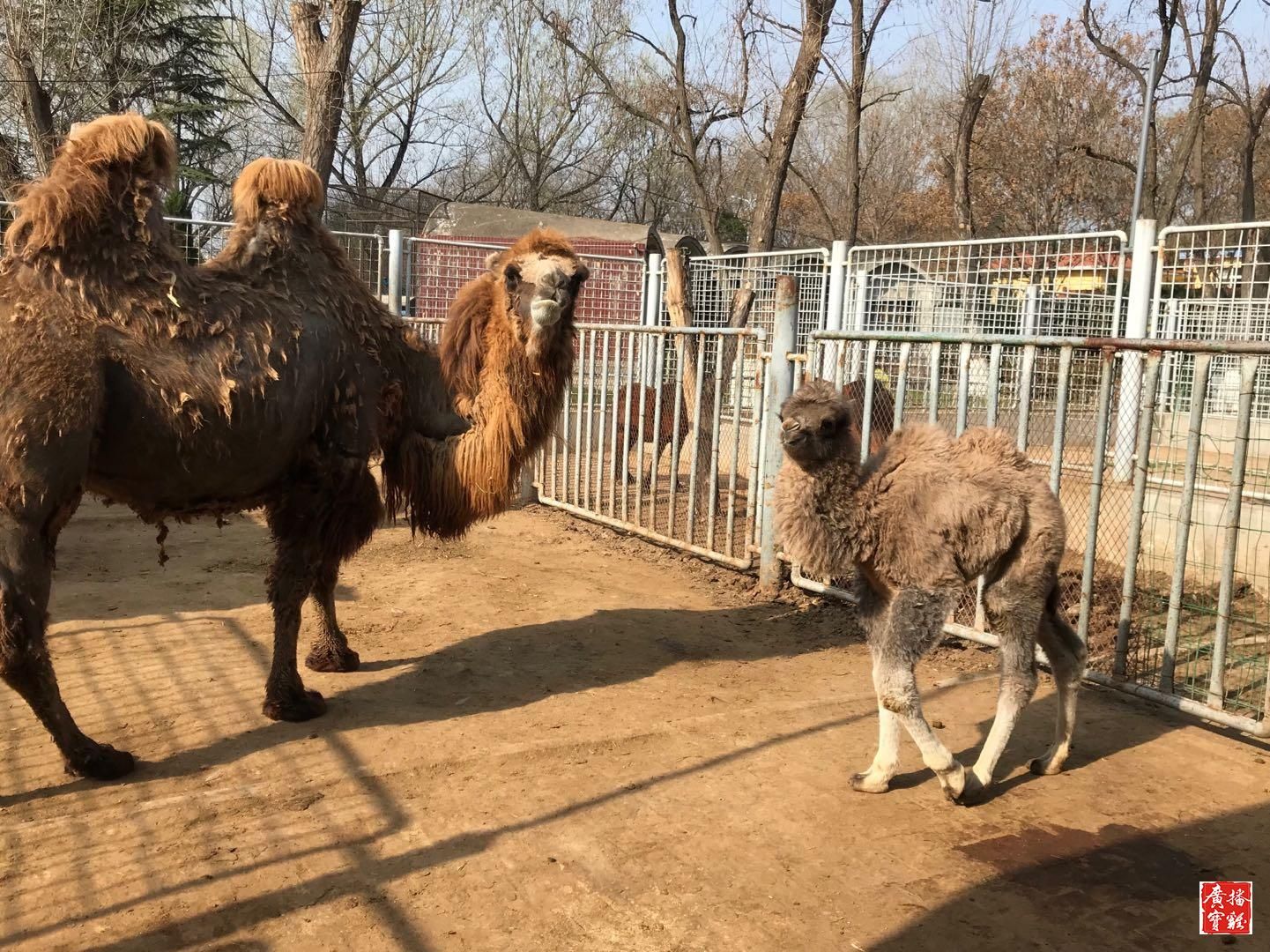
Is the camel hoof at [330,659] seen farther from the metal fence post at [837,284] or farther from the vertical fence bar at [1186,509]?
the metal fence post at [837,284]

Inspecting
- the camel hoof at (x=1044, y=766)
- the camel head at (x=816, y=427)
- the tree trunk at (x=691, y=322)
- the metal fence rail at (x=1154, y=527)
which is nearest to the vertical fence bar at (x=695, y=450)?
the metal fence rail at (x=1154, y=527)

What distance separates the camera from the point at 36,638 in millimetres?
3893

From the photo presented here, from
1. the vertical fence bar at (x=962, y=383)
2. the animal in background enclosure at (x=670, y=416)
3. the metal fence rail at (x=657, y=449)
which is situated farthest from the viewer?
the animal in background enclosure at (x=670, y=416)

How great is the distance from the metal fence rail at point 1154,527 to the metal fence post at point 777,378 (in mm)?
196

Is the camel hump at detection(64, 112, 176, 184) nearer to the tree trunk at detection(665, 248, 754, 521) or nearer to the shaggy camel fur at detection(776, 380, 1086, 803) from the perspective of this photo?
the shaggy camel fur at detection(776, 380, 1086, 803)

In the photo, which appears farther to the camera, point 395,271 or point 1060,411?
point 395,271

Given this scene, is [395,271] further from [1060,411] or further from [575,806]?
[575,806]

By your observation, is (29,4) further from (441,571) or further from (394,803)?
(394,803)

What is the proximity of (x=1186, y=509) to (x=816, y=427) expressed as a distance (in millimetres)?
2169

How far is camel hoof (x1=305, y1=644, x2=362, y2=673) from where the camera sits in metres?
5.36

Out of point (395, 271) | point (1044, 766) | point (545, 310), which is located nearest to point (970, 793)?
point (1044, 766)

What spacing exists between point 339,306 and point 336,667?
192 cm

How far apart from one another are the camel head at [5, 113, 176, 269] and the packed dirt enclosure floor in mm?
2069

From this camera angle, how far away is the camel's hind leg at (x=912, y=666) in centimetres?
383
